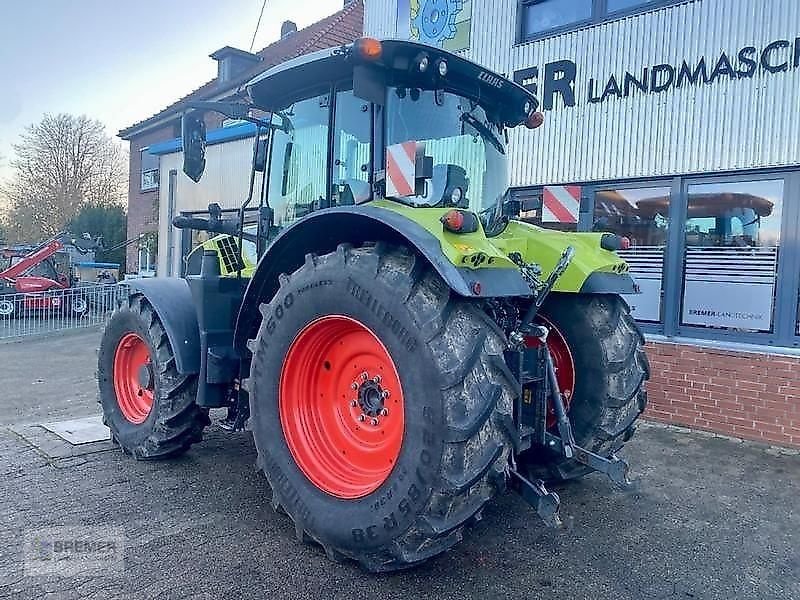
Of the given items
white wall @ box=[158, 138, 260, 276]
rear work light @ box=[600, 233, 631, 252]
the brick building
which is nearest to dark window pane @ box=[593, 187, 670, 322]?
rear work light @ box=[600, 233, 631, 252]

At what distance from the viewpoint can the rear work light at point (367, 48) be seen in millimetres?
3090

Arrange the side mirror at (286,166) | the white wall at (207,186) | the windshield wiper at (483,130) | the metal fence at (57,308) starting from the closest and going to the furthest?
the windshield wiper at (483,130), the side mirror at (286,166), the white wall at (207,186), the metal fence at (57,308)

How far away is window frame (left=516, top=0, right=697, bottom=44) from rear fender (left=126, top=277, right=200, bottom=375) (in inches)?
211

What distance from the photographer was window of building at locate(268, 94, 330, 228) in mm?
3801

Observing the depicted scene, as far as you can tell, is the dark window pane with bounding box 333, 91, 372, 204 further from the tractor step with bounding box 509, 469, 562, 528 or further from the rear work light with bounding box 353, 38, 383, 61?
the tractor step with bounding box 509, 469, 562, 528

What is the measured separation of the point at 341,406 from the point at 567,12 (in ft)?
19.9

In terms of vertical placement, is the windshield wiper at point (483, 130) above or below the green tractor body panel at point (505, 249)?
above

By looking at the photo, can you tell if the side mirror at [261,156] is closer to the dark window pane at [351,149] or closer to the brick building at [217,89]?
the dark window pane at [351,149]

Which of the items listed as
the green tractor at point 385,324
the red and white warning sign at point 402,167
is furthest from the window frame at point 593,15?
the red and white warning sign at point 402,167

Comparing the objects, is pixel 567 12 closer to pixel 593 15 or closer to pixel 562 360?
pixel 593 15

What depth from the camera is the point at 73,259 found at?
63.6ft

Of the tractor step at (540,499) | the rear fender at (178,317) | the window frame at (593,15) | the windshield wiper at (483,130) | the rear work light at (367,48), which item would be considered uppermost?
the window frame at (593,15)

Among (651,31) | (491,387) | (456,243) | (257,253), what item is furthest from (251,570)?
(651,31)

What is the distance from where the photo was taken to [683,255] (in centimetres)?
638
